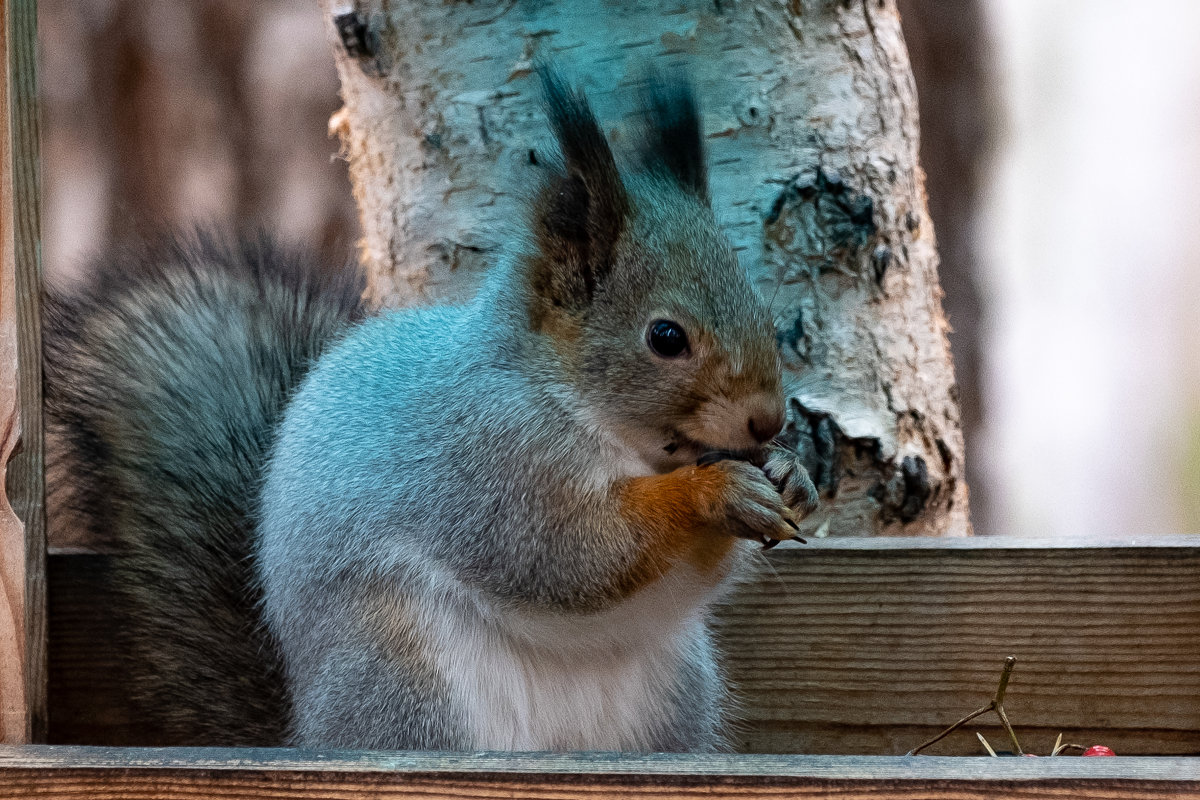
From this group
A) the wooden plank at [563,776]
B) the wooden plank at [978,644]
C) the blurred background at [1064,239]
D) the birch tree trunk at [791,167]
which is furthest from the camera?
the blurred background at [1064,239]

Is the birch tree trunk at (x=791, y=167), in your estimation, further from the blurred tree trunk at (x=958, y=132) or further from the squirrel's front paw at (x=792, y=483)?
the blurred tree trunk at (x=958, y=132)

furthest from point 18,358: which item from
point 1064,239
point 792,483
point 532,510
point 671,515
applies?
point 1064,239

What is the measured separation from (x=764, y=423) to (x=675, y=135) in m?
0.29

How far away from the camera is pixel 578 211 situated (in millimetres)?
1129

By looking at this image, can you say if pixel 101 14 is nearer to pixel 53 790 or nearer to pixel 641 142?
pixel 641 142

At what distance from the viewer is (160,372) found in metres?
1.45

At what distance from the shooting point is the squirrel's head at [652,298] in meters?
1.07

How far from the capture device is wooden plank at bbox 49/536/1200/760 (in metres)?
1.28

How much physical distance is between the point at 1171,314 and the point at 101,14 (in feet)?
11.2

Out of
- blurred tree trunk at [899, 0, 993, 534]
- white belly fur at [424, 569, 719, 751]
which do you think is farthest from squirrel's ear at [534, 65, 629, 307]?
blurred tree trunk at [899, 0, 993, 534]

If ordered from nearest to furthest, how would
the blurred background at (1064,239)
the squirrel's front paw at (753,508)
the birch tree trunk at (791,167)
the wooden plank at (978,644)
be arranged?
the squirrel's front paw at (753,508) < the wooden plank at (978,644) < the birch tree trunk at (791,167) < the blurred background at (1064,239)

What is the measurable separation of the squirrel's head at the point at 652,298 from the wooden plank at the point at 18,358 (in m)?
0.44

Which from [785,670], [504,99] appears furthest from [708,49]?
[785,670]

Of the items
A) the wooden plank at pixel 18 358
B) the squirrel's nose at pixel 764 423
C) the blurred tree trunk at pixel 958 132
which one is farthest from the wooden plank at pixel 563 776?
the blurred tree trunk at pixel 958 132
